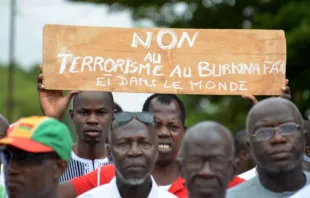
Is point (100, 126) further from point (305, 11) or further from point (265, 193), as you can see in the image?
point (305, 11)

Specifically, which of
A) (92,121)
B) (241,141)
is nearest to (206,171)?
(92,121)

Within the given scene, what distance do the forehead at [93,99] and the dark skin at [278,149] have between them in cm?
198

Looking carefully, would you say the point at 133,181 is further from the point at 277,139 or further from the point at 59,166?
the point at 277,139

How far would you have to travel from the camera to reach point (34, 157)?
20.9 feet

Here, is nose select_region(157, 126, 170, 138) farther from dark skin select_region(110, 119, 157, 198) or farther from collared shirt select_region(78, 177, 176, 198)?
collared shirt select_region(78, 177, 176, 198)

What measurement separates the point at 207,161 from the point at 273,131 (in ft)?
1.95

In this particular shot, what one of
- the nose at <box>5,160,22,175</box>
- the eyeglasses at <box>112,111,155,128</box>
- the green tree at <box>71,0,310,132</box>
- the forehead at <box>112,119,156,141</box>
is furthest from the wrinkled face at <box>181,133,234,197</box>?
the green tree at <box>71,0,310,132</box>

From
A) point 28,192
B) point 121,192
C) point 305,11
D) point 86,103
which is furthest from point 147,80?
point 305,11

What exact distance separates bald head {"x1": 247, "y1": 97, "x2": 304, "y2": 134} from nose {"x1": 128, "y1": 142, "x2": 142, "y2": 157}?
28.9 inches

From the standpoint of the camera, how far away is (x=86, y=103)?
8891 millimetres

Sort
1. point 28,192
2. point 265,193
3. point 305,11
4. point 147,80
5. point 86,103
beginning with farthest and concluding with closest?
point 305,11, point 86,103, point 147,80, point 265,193, point 28,192

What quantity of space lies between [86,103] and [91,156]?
0.43m

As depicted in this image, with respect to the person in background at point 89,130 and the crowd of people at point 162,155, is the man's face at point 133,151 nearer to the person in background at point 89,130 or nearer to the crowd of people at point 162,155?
the crowd of people at point 162,155

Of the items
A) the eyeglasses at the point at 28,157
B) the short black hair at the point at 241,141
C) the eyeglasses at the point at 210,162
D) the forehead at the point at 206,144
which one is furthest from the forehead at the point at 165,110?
the short black hair at the point at 241,141
